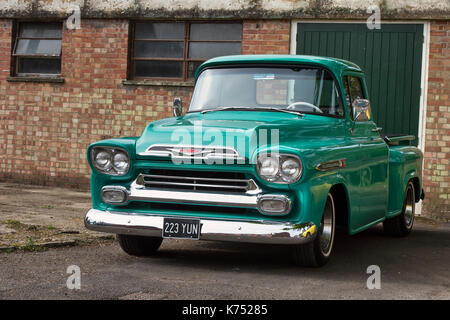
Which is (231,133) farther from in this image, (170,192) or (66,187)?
(66,187)

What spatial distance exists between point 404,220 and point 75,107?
6950 mm

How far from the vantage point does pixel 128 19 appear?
43.5 feet

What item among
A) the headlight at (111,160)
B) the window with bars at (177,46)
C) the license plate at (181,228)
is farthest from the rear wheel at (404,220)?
the window with bars at (177,46)

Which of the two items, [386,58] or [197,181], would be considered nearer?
[197,181]

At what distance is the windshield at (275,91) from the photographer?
6.86 m

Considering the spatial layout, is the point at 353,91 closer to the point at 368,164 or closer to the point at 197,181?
the point at 368,164

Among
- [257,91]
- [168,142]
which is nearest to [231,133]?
[168,142]

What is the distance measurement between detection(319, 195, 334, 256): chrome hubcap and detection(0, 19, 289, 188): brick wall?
6.84m

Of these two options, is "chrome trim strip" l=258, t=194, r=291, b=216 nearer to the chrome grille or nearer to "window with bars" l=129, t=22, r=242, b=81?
the chrome grille

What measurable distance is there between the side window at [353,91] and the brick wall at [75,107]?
5549mm

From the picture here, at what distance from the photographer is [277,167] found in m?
5.69

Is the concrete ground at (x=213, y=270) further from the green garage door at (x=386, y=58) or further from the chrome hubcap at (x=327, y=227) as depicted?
the green garage door at (x=386, y=58)

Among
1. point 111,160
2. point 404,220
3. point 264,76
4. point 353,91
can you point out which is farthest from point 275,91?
point 404,220

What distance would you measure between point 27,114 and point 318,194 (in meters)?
9.23
